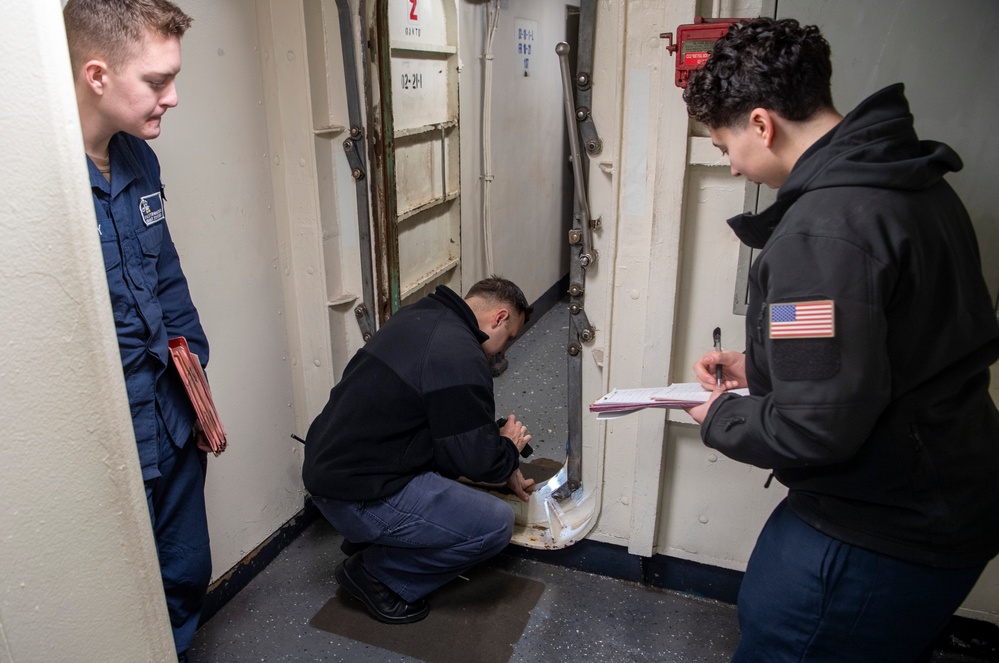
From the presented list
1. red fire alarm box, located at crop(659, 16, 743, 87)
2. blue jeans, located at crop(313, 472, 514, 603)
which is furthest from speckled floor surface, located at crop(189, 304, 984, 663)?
red fire alarm box, located at crop(659, 16, 743, 87)

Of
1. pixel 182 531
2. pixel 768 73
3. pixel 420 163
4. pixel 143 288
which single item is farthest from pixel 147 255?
pixel 420 163

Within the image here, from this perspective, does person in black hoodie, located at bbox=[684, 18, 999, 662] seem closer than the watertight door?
Yes

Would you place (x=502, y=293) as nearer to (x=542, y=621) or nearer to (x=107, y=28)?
(x=542, y=621)

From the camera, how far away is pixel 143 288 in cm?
170

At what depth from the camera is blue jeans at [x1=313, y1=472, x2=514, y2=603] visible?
2270 mm

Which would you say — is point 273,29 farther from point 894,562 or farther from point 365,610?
point 894,562

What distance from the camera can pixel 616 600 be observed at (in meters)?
2.49

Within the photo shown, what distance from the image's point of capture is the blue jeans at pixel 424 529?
227 cm

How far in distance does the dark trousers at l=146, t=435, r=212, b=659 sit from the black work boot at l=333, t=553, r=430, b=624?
1.71 feet

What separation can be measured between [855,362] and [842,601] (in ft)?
1.60

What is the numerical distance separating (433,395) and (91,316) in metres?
1.37

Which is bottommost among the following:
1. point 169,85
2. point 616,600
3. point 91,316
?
point 616,600

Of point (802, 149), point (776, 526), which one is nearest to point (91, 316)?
point (802, 149)

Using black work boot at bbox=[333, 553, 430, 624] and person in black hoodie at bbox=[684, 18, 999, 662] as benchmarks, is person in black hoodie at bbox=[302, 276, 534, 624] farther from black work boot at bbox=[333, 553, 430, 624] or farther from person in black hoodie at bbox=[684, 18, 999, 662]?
person in black hoodie at bbox=[684, 18, 999, 662]
